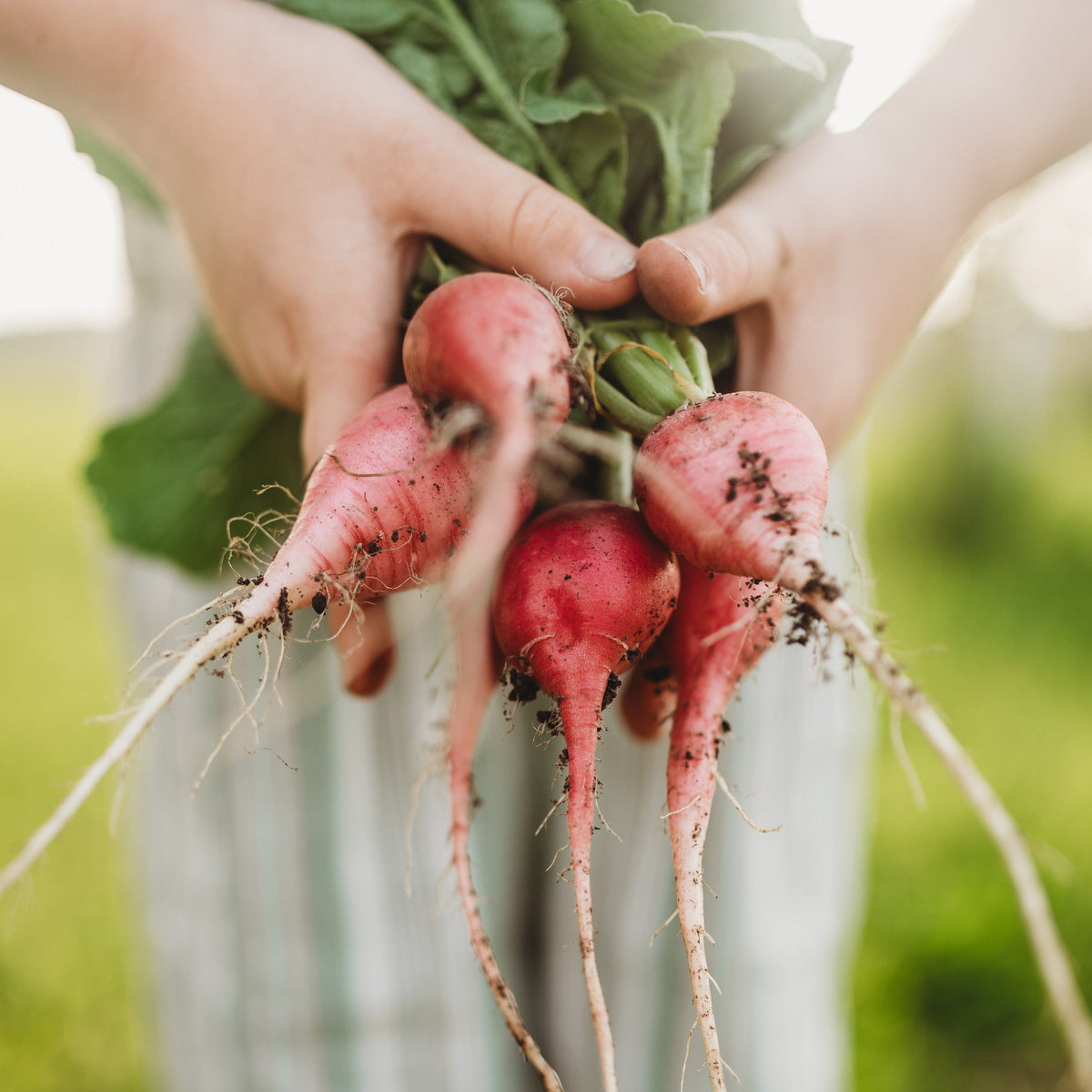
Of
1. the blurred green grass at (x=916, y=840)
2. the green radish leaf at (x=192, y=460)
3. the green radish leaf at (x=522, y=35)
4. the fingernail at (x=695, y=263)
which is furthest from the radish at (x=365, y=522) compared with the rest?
the green radish leaf at (x=192, y=460)

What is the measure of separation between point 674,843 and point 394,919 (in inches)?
29.2

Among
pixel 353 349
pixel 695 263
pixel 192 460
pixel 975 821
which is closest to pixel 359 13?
pixel 353 349

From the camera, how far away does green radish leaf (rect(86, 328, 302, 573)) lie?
4.25 feet

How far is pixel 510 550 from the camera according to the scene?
0.86 meters

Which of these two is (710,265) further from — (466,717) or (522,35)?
(466,717)

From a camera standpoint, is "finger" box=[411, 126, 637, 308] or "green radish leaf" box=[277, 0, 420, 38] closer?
"finger" box=[411, 126, 637, 308]

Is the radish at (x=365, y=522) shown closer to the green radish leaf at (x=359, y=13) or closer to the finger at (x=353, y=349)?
the finger at (x=353, y=349)

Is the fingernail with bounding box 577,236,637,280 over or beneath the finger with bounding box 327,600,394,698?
over

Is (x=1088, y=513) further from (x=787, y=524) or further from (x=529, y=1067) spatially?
(x=787, y=524)

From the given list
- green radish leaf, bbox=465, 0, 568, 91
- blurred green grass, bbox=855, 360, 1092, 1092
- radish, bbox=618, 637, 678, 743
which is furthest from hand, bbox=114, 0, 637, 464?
blurred green grass, bbox=855, 360, 1092, 1092

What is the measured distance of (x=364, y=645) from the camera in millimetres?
902

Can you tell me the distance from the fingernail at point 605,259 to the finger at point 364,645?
39cm

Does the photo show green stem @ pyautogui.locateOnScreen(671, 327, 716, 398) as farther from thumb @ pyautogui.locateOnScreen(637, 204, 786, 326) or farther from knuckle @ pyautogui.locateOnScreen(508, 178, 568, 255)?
knuckle @ pyautogui.locateOnScreen(508, 178, 568, 255)

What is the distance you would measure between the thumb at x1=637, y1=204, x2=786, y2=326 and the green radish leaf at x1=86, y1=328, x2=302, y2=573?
0.71 m
